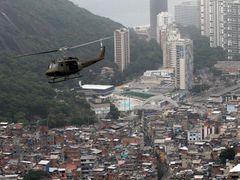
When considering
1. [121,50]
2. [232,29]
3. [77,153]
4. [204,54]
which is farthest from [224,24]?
[77,153]

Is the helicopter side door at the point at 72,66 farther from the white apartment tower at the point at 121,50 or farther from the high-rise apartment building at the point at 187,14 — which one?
the high-rise apartment building at the point at 187,14

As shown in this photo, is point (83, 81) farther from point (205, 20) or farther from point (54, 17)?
point (205, 20)

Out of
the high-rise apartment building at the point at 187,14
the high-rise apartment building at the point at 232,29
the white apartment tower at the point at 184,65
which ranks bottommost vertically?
the white apartment tower at the point at 184,65

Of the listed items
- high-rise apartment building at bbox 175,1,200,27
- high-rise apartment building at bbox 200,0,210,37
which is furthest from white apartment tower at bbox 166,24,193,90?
high-rise apartment building at bbox 175,1,200,27

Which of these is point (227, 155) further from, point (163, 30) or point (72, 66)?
point (163, 30)

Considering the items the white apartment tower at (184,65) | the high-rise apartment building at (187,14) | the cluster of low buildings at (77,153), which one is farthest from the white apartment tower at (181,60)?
the high-rise apartment building at (187,14)

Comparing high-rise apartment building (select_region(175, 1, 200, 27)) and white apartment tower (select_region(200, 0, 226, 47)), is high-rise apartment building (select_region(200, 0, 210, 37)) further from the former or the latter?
high-rise apartment building (select_region(175, 1, 200, 27))

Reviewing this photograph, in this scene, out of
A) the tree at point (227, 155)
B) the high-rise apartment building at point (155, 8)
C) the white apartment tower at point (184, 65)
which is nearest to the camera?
the tree at point (227, 155)
